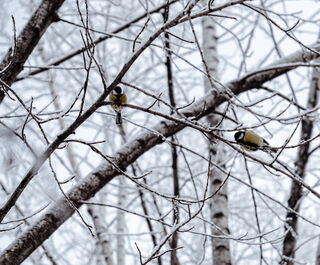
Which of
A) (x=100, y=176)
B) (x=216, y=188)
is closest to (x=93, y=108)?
(x=100, y=176)

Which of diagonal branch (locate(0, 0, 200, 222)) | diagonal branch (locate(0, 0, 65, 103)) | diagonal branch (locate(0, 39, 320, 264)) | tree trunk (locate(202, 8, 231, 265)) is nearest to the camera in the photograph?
diagonal branch (locate(0, 0, 200, 222))

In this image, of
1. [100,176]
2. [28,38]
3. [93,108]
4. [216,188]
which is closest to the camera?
[93,108]

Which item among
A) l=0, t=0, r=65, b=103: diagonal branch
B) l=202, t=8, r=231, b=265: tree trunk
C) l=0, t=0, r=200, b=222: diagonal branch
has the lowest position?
l=0, t=0, r=200, b=222: diagonal branch

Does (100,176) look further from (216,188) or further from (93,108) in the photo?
(216,188)

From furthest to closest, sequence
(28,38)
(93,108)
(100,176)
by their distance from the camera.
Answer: (100,176) < (28,38) < (93,108)

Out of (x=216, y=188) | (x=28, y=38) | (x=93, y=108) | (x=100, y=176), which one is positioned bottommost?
(x=93, y=108)

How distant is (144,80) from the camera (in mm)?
5191

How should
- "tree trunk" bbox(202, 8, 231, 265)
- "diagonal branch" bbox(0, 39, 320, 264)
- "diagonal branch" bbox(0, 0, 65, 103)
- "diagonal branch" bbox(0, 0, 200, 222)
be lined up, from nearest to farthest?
"diagonal branch" bbox(0, 0, 200, 222)
"diagonal branch" bbox(0, 39, 320, 264)
"diagonal branch" bbox(0, 0, 65, 103)
"tree trunk" bbox(202, 8, 231, 265)

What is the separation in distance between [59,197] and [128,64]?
918 millimetres

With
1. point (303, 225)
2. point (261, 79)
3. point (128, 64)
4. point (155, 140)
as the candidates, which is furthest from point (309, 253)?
point (128, 64)

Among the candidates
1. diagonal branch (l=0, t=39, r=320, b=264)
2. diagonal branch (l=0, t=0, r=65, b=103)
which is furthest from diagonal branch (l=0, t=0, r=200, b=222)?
diagonal branch (l=0, t=0, r=65, b=103)

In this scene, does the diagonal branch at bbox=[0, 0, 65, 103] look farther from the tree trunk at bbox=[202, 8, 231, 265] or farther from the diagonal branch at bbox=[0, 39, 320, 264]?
the tree trunk at bbox=[202, 8, 231, 265]

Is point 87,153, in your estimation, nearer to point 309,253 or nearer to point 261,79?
point 261,79

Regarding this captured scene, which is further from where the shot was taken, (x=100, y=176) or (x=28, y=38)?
(x=100, y=176)
